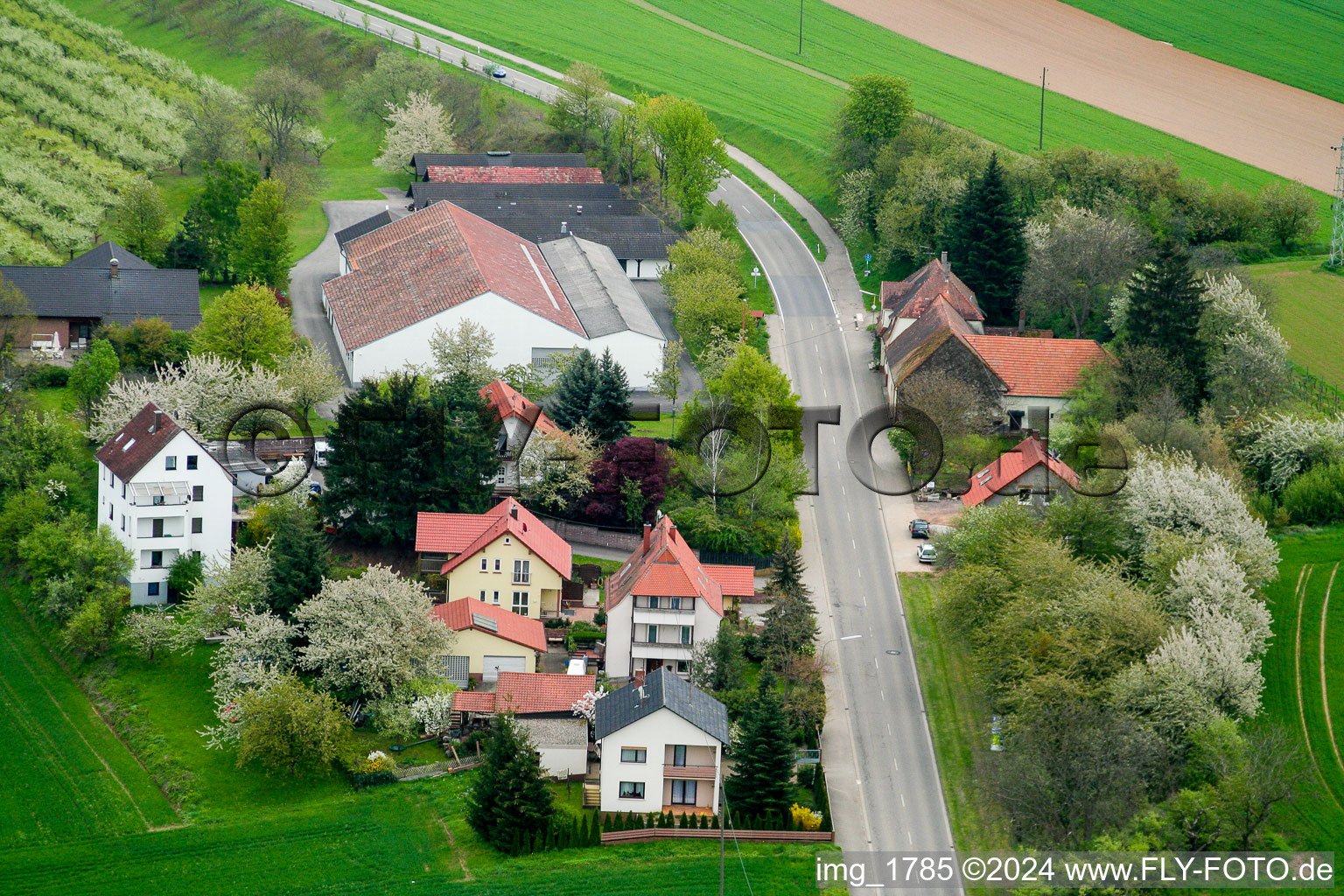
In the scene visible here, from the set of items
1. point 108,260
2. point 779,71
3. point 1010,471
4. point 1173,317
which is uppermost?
point 779,71

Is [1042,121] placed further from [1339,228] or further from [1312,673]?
[1312,673]

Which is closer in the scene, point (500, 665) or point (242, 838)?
point (242, 838)

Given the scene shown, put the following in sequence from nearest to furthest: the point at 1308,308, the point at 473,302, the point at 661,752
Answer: the point at 661,752
the point at 473,302
the point at 1308,308

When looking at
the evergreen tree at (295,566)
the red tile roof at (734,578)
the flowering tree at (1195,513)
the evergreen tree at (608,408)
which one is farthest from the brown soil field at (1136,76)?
the evergreen tree at (295,566)

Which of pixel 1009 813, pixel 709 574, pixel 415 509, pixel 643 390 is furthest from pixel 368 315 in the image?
pixel 1009 813

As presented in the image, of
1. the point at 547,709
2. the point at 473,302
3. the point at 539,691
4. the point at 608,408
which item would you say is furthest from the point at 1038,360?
the point at 547,709

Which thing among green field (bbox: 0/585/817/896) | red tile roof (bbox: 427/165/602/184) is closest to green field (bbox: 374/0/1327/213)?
red tile roof (bbox: 427/165/602/184)

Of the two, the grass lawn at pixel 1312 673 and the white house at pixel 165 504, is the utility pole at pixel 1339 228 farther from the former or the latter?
the white house at pixel 165 504
